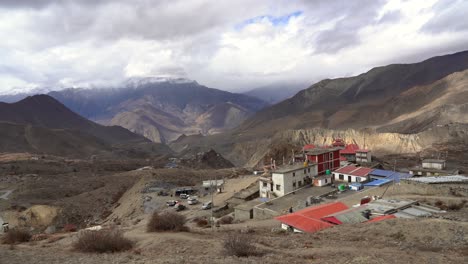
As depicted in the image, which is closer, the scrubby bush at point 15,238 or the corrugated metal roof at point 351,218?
the scrubby bush at point 15,238

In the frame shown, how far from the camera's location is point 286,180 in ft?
123

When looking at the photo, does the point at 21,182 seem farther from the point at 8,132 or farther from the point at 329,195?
the point at 8,132

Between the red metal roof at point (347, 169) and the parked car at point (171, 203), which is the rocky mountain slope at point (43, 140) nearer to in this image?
the parked car at point (171, 203)

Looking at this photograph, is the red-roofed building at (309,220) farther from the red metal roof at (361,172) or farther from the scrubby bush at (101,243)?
the red metal roof at (361,172)

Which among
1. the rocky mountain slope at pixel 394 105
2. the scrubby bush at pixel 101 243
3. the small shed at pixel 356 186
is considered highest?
the rocky mountain slope at pixel 394 105

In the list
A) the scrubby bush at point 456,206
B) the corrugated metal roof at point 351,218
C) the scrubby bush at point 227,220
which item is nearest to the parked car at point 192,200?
the scrubby bush at point 227,220

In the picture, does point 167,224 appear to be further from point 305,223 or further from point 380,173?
point 380,173

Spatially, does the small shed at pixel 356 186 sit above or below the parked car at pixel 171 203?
above

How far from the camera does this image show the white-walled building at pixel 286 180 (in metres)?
37.3

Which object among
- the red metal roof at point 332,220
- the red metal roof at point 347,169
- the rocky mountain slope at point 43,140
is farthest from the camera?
the rocky mountain slope at point 43,140

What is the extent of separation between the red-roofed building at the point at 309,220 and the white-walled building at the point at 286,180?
11.9 metres

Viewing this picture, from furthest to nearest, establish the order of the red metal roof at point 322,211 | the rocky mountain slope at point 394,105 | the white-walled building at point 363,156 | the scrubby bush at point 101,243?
the rocky mountain slope at point 394,105, the white-walled building at point 363,156, the red metal roof at point 322,211, the scrubby bush at point 101,243

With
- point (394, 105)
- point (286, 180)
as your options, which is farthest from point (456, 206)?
point (394, 105)

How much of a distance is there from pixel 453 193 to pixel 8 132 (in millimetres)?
130311
